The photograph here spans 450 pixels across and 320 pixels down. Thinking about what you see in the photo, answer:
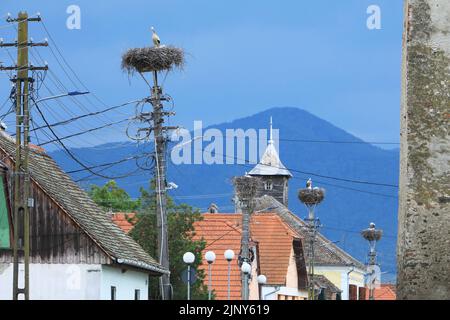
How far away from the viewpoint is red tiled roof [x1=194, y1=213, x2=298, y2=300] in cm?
5212

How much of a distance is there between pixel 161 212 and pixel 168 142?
8.34 feet

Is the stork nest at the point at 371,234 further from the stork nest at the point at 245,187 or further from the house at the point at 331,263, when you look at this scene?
the stork nest at the point at 245,187

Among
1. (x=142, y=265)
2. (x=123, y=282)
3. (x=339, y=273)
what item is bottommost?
(x=339, y=273)

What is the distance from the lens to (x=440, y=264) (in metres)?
17.6

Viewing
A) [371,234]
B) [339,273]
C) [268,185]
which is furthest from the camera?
[268,185]

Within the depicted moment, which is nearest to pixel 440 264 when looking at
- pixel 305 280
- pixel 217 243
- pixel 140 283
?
pixel 140 283

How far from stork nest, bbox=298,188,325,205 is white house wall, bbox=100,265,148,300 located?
19071mm

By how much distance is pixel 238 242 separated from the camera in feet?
181

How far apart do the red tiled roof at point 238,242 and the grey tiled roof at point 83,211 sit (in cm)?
869

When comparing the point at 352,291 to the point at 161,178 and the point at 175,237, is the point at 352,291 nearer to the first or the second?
the point at 175,237

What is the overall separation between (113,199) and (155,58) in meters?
32.4

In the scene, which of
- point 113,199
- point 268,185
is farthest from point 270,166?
point 113,199

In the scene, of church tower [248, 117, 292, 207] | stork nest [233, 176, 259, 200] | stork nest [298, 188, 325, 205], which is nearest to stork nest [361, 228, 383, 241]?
stork nest [298, 188, 325, 205]
